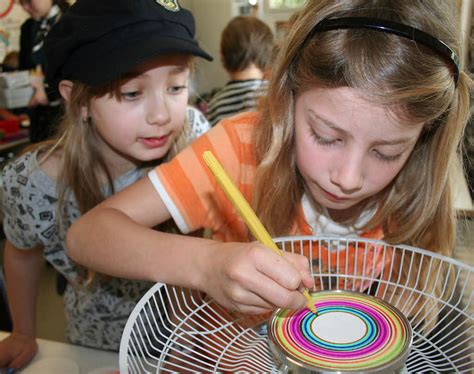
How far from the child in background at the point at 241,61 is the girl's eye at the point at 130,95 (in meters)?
1.37

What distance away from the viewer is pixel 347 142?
1.86ft

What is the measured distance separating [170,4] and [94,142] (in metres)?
0.30

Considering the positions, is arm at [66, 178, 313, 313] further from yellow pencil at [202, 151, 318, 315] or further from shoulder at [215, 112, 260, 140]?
shoulder at [215, 112, 260, 140]

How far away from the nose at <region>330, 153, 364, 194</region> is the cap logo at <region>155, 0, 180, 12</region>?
17.0 inches

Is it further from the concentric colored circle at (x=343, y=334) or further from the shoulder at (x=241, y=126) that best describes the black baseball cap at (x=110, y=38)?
the concentric colored circle at (x=343, y=334)

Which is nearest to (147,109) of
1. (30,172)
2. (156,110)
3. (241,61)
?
(156,110)

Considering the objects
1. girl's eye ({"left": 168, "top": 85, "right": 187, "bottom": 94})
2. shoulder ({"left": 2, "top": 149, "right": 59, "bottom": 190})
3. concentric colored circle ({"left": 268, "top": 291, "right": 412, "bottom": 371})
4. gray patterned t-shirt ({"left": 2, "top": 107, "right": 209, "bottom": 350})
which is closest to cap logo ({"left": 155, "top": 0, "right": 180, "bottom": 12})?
girl's eye ({"left": 168, "top": 85, "right": 187, "bottom": 94})

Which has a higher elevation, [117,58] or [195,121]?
[117,58]

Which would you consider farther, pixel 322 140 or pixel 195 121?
pixel 195 121

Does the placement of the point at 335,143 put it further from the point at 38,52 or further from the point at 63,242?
the point at 38,52

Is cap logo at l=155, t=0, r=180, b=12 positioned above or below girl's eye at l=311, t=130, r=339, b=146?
above

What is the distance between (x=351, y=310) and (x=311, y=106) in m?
0.25

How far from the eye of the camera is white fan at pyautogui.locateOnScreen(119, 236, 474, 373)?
20.0 inches

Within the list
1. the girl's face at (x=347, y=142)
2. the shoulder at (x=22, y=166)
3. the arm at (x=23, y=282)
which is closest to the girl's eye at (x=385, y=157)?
the girl's face at (x=347, y=142)
